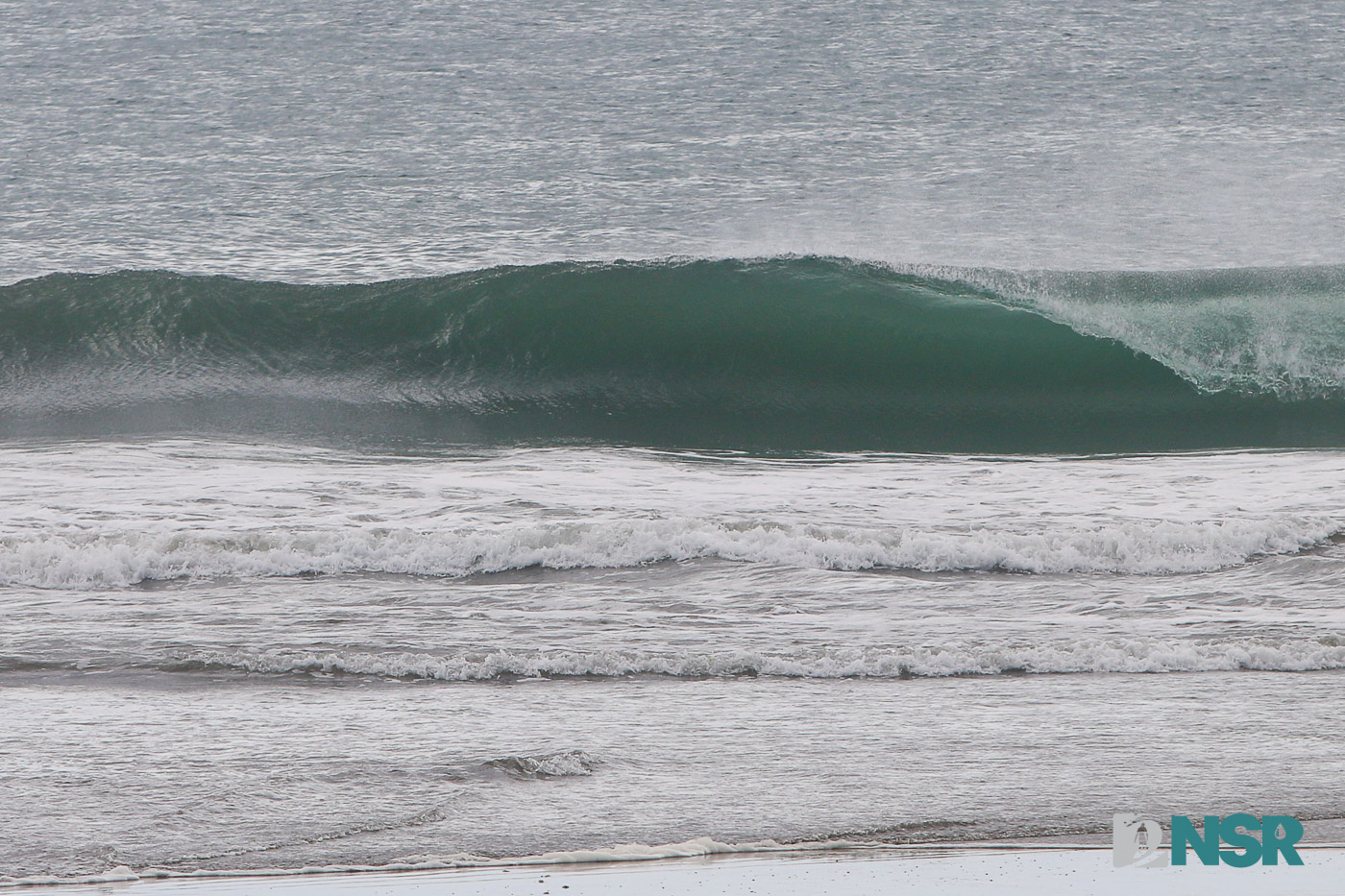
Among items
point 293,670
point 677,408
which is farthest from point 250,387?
point 293,670

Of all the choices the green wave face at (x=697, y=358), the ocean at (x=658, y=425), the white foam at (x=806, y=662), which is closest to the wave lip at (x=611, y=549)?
the ocean at (x=658, y=425)

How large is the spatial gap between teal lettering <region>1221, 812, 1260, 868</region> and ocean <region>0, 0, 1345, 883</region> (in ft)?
0.41

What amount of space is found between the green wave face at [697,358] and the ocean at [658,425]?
6 centimetres

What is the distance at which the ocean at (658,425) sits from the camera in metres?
3.52

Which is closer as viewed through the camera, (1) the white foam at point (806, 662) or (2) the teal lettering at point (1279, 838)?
(2) the teal lettering at point (1279, 838)

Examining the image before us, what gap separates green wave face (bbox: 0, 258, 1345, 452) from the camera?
10219 millimetres

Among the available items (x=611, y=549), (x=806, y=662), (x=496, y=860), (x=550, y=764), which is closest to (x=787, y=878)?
(x=496, y=860)

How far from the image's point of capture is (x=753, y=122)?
17.2m

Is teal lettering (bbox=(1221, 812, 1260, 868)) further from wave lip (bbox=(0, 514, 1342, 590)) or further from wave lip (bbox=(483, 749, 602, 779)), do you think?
wave lip (bbox=(0, 514, 1342, 590))

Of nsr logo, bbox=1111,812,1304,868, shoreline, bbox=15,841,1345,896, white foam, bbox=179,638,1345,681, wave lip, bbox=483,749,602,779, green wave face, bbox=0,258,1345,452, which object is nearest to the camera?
shoreline, bbox=15,841,1345,896

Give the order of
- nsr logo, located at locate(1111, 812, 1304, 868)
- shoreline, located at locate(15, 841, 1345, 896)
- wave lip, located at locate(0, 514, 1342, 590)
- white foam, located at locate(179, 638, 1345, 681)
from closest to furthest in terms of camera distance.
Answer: shoreline, located at locate(15, 841, 1345, 896)
nsr logo, located at locate(1111, 812, 1304, 868)
white foam, located at locate(179, 638, 1345, 681)
wave lip, located at locate(0, 514, 1342, 590)

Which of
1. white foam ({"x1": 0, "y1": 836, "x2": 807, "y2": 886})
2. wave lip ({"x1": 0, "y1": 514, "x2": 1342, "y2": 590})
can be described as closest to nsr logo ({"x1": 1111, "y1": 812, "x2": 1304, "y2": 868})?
white foam ({"x1": 0, "y1": 836, "x2": 807, "y2": 886})

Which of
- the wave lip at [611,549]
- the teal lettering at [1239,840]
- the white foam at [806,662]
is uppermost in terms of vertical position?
the wave lip at [611,549]

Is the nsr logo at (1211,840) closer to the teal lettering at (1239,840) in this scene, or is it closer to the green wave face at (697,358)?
the teal lettering at (1239,840)
